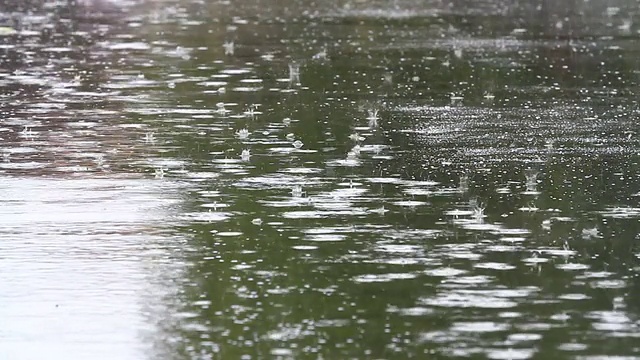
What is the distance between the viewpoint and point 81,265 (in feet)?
36.1

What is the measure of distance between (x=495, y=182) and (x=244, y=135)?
3.85 m

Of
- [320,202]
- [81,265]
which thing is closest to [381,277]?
[81,265]

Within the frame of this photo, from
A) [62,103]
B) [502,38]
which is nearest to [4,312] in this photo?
[62,103]

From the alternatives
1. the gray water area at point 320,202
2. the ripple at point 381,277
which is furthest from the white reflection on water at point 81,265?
the ripple at point 381,277

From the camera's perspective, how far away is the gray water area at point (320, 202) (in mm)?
9422

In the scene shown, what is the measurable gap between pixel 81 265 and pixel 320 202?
301 cm

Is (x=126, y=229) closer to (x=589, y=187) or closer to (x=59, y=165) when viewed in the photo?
(x=59, y=165)

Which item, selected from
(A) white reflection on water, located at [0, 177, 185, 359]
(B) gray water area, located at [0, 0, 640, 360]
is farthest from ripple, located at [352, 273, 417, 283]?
(A) white reflection on water, located at [0, 177, 185, 359]

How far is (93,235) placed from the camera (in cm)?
1202

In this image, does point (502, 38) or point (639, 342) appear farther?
point (502, 38)

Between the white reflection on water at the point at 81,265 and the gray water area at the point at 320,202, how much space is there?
0.10ft

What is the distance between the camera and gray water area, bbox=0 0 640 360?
30.9 feet

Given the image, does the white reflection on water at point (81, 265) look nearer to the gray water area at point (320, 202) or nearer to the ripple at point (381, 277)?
the gray water area at point (320, 202)

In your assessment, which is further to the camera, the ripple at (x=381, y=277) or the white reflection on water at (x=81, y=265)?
the ripple at (x=381, y=277)
